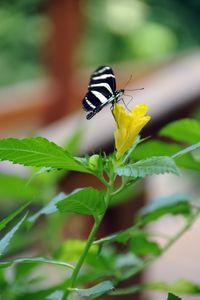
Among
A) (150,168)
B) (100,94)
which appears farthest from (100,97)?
(150,168)

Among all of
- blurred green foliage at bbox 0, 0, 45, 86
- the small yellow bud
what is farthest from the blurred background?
the small yellow bud

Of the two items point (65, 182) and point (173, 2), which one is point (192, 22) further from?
point (65, 182)

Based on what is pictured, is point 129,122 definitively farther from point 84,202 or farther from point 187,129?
point 187,129

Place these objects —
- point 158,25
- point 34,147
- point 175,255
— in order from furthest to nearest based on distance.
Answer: point 158,25 < point 175,255 < point 34,147

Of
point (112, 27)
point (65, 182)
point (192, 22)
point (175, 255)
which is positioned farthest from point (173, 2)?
point (65, 182)

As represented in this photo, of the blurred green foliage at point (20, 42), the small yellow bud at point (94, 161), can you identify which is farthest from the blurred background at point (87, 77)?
the small yellow bud at point (94, 161)

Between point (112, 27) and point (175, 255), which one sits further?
point (112, 27)

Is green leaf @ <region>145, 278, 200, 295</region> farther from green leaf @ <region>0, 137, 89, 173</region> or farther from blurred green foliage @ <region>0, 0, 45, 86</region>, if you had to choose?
blurred green foliage @ <region>0, 0, 45, 86</region>
